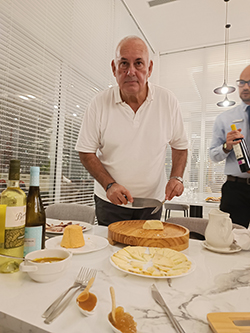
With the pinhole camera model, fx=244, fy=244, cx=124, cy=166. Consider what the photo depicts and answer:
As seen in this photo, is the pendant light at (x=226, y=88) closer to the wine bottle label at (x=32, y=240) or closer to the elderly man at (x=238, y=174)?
→ the elderly man at (x=238, y=174)

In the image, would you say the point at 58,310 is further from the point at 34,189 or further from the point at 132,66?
the point at 132,66

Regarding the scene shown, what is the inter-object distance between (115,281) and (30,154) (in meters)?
1.90

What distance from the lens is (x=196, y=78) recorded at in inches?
203

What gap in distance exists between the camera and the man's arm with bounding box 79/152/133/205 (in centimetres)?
122

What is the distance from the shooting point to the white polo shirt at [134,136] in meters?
1.51

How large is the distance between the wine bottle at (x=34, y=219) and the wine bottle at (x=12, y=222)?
0.04 m

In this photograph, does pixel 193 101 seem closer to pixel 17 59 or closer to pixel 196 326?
pixel 17 59

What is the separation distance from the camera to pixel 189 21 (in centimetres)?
419

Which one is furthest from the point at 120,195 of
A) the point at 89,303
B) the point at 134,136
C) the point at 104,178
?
the point at 89,303

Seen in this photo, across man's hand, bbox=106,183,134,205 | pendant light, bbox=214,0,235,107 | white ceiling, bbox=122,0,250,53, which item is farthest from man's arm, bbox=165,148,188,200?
white ceiling, bbox=122,0,250,53

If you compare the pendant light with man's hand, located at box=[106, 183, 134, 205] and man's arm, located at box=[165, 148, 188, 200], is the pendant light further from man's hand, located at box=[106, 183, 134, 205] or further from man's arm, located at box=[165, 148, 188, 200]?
man's hand, located at box=[106, 183, 134, 205]

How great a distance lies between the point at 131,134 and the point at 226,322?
1.19m

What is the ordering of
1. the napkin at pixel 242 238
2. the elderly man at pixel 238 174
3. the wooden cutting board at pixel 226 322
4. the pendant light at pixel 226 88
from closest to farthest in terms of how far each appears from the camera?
1. the wooden cutting board at pixel 226 322
2. the napkin at pixel 242 238
3. the elderly man at pixel 238 174
4. the pendant light at pixel 226 88

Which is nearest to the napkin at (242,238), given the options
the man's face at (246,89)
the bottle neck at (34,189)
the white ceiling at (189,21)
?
the bottle neck at (34,189)
